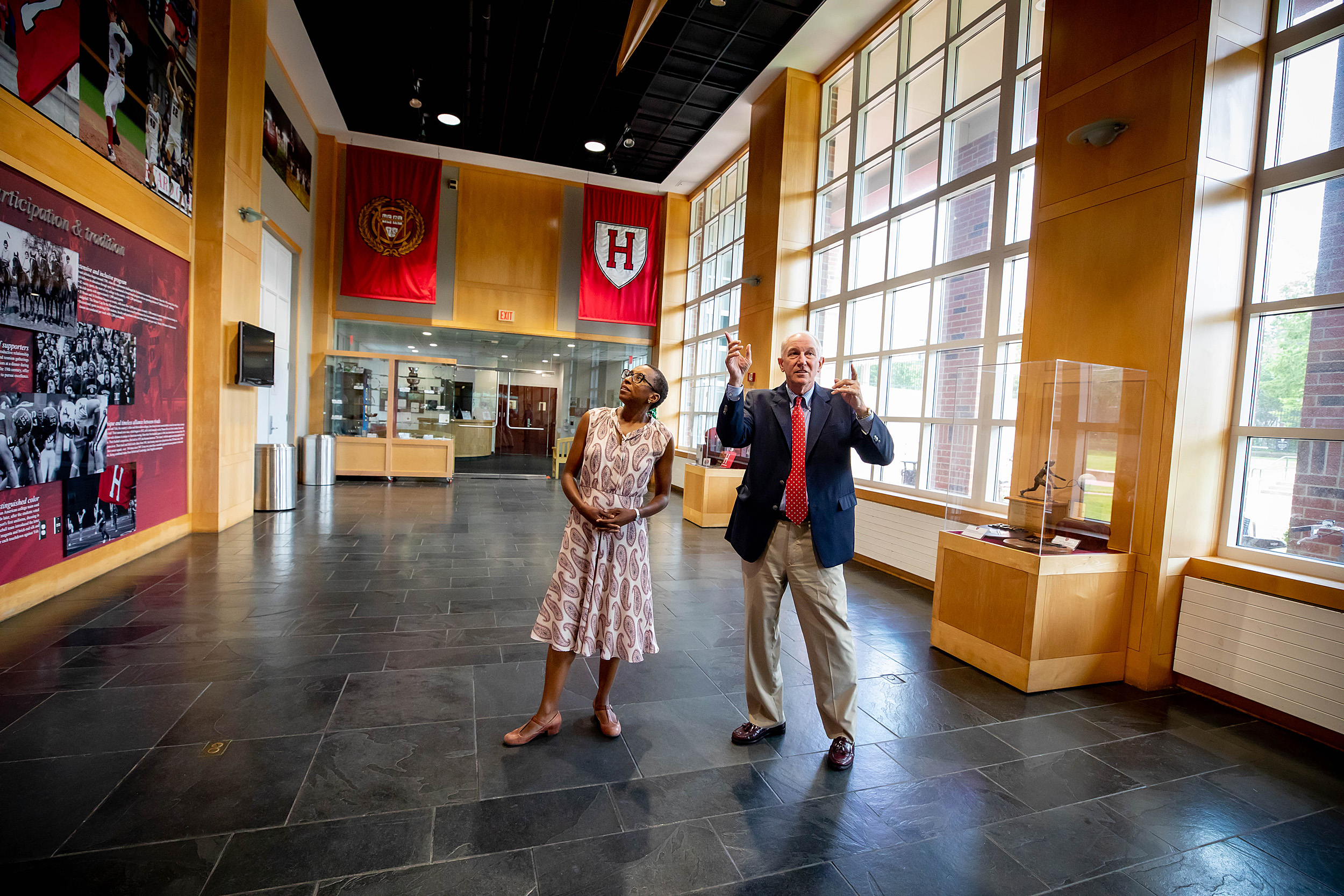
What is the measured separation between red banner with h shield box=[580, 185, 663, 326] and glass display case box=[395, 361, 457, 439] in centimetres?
287

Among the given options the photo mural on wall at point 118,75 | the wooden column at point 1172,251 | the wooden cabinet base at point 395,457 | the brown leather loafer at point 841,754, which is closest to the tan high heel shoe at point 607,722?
the brown leather loafer at point 841,754

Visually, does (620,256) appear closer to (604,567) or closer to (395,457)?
(395,457)

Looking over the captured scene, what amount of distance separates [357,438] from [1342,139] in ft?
38.7

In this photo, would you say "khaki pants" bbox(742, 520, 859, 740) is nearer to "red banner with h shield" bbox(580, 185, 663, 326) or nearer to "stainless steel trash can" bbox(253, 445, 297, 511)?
"stainless steel trash can" bbox(253, 445, 297, 511)

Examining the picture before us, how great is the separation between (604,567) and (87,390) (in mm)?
4255

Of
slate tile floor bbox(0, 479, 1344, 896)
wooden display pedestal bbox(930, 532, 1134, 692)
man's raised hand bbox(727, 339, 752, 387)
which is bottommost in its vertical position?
slate tile floor bbox(0, 479, 1344, 896)

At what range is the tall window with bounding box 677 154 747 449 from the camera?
34.6 feet

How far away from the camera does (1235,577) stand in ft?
10.7

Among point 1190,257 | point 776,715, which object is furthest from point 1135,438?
point 776,715

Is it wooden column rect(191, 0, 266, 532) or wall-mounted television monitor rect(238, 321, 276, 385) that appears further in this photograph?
wall-mounted television monitor rect(238, 321, 276, 385)

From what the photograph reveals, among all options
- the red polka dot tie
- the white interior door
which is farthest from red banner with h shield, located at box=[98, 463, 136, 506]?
the red polka dot tie

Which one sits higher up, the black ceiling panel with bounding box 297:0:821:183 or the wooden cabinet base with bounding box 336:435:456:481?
the black ceiling panel with bounding box 297:0:821:183

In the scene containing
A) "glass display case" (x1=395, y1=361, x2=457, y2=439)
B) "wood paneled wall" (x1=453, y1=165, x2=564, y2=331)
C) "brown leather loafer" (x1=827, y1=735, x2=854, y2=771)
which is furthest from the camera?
"wood paneled wall" (x1=453, y1=165, x2=564, y2=331)

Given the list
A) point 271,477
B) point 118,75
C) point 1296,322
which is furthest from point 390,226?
point 1296,322
